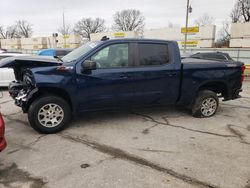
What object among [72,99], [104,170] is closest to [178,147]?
[104,170]

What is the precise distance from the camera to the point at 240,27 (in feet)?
87.4

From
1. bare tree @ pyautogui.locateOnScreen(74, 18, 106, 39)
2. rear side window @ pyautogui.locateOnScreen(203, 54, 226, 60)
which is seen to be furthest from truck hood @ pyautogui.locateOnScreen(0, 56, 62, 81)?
bare tree @ pyautogui.locateOnScreen(74, 18, 106, 39)

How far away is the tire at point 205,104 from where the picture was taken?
5922 millimetres

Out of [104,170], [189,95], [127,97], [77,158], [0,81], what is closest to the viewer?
[104,170]

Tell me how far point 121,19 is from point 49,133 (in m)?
72.8

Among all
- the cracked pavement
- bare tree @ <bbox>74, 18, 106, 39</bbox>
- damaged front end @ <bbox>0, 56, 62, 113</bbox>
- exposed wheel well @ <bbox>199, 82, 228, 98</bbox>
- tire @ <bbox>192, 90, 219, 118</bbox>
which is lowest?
the cracked pavement

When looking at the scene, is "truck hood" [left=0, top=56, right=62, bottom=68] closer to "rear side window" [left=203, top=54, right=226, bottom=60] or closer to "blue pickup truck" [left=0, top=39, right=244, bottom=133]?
"blue pickup truck" [left=0, top=39, right=244, bottom=133]

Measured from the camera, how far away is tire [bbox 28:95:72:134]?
4.64 meters

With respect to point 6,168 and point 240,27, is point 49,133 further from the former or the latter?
point 240,27

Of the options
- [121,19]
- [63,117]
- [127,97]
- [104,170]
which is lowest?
[104,170]

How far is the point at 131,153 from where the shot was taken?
3982mm

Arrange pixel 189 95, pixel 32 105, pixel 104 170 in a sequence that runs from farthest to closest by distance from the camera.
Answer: pixel 189 95 → pixel 32 105 → pixel 104 170

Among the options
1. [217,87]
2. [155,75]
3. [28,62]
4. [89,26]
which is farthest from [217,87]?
[89,26]

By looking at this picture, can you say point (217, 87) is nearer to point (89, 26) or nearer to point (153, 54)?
point (153, 54)
